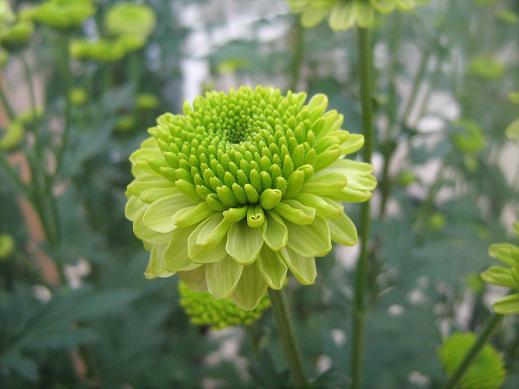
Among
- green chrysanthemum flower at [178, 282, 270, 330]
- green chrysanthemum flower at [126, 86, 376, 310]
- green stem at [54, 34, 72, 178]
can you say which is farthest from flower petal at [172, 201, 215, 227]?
green stem at [54, 34, 72, 178]

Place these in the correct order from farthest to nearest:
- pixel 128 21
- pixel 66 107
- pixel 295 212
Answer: pixel 128 21 < pixel 66 107 < pixel 295 212

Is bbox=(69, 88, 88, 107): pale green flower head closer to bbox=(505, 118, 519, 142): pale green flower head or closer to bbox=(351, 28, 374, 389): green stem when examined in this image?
bbox=(351, 28, 374, 389): green stem

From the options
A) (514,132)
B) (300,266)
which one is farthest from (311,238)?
(514,132)

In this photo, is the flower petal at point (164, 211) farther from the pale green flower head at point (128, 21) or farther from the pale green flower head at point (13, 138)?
the pale green flower head at point (128, 21)

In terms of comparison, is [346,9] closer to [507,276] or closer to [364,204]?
[364,204]

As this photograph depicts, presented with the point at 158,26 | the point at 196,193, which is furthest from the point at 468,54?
the point at 196,193

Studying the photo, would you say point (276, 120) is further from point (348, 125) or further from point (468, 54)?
point (468, 54)
